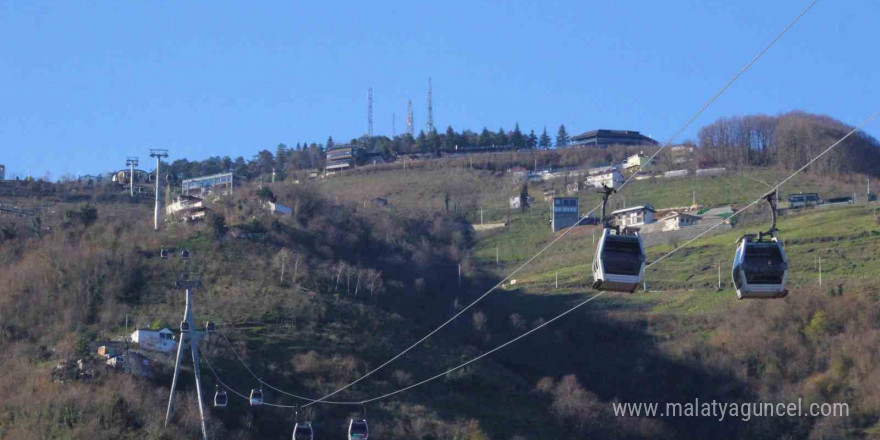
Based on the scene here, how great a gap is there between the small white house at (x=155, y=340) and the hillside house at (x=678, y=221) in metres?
44.6

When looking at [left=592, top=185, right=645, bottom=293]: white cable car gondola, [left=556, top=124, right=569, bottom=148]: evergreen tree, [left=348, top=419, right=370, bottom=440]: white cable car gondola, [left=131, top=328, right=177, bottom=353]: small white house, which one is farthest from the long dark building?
[left=592, top=185, right=645, bottom=293]: white cable car gondola

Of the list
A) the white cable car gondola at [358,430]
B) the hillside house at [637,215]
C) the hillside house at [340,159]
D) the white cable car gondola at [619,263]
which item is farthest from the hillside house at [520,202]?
the white cable car gondola at [619,263]

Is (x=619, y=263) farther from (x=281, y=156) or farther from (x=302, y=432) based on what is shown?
(x=281, y=156)

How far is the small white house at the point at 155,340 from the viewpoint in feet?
198

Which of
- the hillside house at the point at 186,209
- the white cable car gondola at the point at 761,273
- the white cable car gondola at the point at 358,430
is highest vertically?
the hillside house at the point at 186,209

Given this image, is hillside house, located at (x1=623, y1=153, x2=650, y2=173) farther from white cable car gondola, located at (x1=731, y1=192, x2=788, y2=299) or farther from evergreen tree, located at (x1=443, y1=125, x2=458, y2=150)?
white cable car gondola, located at (x1=731, y1=192, x2=788, y2=299)

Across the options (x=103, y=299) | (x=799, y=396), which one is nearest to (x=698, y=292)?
(x=799, y=396)

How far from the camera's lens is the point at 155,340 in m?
60.8

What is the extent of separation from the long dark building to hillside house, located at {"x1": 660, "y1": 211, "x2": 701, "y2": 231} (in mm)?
55085

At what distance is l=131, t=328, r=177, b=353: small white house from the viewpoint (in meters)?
60.3

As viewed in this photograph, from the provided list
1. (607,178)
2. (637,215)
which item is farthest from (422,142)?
(637,215)

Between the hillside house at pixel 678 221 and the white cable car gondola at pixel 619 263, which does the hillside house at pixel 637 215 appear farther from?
the white cable car gondola at pixel 619 263

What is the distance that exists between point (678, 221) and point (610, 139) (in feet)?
192

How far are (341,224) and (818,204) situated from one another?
38.3 meters
